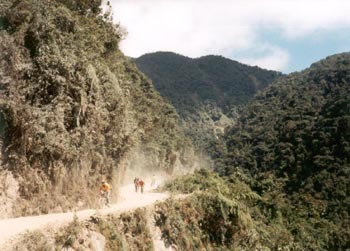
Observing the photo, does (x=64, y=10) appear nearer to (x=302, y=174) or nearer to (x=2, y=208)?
(x=2, y=208)

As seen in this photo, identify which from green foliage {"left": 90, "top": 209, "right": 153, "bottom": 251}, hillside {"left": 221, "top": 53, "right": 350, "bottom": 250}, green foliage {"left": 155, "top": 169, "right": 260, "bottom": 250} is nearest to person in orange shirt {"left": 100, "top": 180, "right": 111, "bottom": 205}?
green foliage {"left": 155, "top": 169, "right": 260, "bottom": 250}

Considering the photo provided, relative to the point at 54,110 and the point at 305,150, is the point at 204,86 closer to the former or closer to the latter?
the point at 305,150

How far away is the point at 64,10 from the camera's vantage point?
19.7 metres

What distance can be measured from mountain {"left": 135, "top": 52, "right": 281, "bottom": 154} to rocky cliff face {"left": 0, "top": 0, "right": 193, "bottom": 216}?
9086cm

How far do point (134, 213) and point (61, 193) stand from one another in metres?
3.18

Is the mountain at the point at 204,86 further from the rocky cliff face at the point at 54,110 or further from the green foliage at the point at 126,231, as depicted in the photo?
the green foliage at the point at 126,231

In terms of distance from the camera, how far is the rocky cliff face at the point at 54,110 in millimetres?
16797

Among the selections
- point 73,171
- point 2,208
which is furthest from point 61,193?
point 2,208

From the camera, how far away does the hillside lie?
44.3m

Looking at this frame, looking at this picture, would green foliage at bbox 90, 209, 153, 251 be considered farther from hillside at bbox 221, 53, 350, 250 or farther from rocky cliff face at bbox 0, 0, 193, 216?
hillside at bbox 221, 53, 350, 250

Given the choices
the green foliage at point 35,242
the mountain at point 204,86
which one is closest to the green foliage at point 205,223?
the green foliage at point 35,242

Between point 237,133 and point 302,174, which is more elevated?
point 237,133

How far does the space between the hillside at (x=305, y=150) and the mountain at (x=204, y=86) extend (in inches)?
752

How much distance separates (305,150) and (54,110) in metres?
61.8
